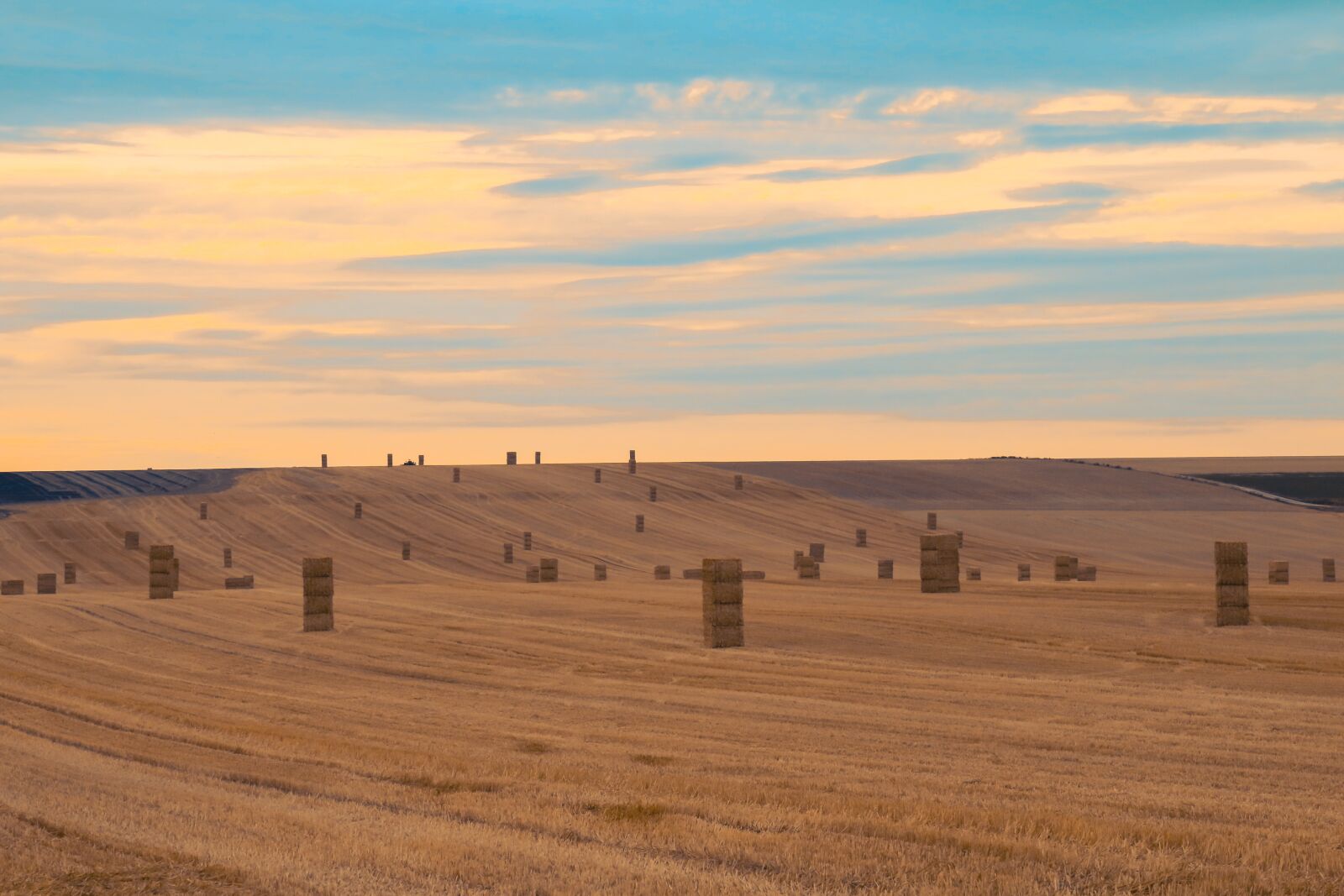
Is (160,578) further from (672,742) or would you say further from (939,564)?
(672,742)

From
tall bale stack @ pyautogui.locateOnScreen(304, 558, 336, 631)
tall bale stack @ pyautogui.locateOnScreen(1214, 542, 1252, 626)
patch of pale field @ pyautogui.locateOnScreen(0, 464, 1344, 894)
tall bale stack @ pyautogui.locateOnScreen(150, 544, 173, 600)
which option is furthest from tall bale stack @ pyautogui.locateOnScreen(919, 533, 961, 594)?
tall bale stack @ pyautogui.locateOnScreen(150, 544, 173, 600)

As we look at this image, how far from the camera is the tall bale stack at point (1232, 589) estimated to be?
81.6 feet

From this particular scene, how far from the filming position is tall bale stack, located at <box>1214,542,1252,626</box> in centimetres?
2488

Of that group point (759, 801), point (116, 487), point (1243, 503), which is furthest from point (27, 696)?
point (1243, 503)

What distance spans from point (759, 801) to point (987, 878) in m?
2.88

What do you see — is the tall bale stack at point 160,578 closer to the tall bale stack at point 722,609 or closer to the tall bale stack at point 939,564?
the tall bale stack at point 939,564

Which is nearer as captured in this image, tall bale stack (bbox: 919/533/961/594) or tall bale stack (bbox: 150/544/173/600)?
tall bale stack (bbox: 919/533/961/594)

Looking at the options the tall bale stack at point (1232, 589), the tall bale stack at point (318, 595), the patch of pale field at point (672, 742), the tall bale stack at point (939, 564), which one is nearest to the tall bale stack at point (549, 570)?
the patch of pale field at point (672, 742)

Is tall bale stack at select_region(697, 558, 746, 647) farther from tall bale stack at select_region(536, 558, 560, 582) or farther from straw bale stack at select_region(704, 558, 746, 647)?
tall bale stack at select_region(536, 558, 560, 582)

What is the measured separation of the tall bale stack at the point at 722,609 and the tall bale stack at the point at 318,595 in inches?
315

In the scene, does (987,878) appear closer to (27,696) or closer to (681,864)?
(681,864)

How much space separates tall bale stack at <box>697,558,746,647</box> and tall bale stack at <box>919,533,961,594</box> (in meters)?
9.70

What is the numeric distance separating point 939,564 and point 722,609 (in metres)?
10.7

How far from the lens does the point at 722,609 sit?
933 inches
